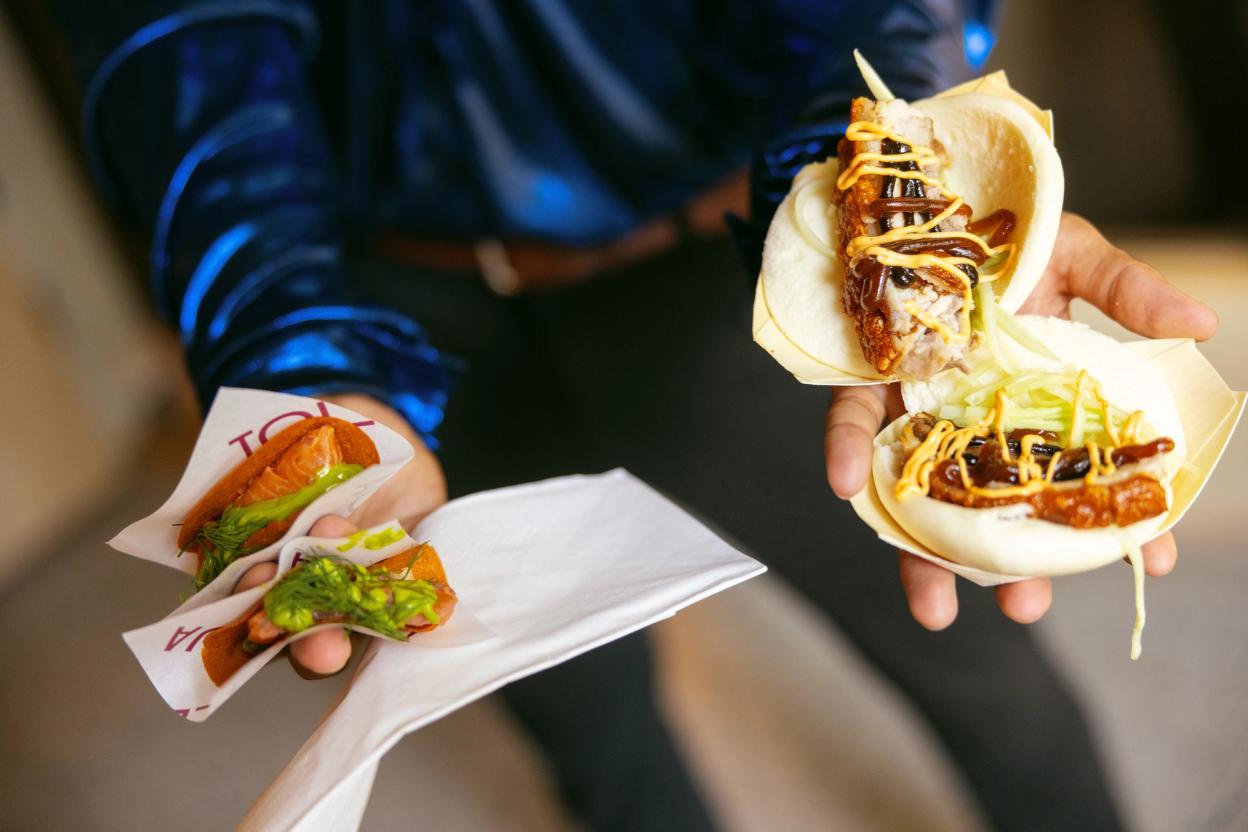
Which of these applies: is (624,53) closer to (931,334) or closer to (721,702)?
(931,334)

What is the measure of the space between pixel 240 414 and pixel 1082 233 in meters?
0.59

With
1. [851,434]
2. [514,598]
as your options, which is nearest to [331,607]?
[514,598]

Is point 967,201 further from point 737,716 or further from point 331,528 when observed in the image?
point 737,716

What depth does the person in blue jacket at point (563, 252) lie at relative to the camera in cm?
73

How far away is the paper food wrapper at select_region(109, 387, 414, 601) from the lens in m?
0.56

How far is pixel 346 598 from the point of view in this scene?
20.0 inches

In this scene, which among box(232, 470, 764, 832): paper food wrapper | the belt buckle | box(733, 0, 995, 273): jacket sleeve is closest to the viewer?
box(232, 470, 764, 832): paper food wrapper

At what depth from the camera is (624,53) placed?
2.98 ft

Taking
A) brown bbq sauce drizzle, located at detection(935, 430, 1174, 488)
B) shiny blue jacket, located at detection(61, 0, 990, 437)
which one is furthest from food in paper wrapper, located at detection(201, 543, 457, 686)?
brown bbq sauce drizzle, located at detection(935, 430, 1174, 488)

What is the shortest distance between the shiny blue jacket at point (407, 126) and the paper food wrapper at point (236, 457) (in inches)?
4.4

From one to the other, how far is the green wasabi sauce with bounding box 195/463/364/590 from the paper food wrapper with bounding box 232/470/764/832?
82 mm

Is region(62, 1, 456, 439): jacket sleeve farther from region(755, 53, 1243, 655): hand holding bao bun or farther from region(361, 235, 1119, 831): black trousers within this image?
region(755, 53, 1243, 655): hand holding bao bun

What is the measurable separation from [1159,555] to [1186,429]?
3.2 inches

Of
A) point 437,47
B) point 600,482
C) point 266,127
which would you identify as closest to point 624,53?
point 437,47
